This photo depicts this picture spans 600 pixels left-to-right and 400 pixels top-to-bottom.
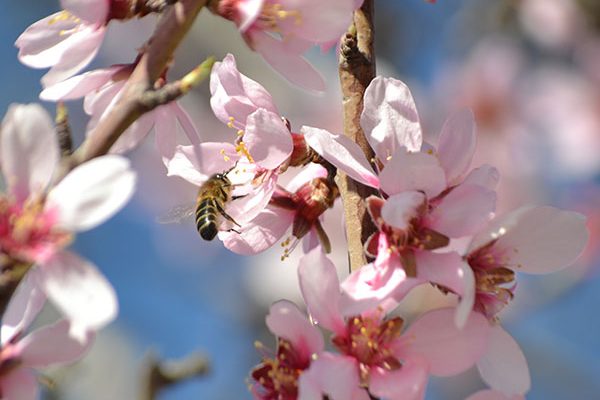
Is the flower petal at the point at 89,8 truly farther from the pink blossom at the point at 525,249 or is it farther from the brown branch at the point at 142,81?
the pink blossom at the point at 525,249

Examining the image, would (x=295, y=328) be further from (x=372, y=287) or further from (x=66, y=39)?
(x=66, y=39)

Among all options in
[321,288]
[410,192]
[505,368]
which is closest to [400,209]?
[410,192]

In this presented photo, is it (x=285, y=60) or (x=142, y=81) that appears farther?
(x=285, y=60)

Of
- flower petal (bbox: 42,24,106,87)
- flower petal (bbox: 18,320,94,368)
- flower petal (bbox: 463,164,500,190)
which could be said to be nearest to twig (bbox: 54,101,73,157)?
flower petal (bbox: 18,320,94,368)

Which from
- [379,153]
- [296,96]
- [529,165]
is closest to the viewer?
[379,153]

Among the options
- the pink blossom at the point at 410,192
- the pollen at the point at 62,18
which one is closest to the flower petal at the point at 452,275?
the pink blossom at the point at 410,192

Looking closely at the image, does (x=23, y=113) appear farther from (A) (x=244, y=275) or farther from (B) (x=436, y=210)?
(A) (x=244, y=275)

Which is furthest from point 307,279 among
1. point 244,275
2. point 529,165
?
point 529,165
